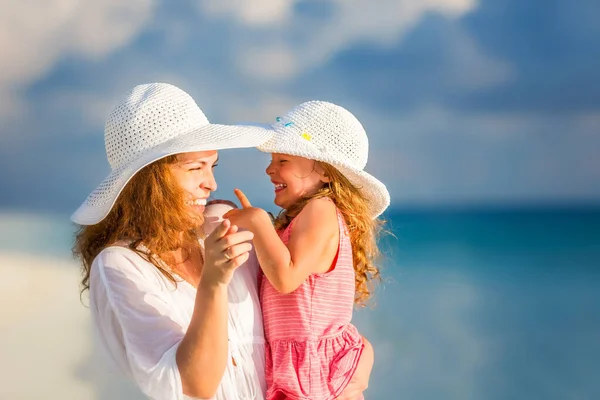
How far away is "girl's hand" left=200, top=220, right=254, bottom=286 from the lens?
175 centimetres

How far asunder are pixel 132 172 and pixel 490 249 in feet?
36.0

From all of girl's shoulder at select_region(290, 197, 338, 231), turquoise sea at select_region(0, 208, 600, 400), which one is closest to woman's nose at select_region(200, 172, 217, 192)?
girl's shoulder at select_region(290, 197, 338, 231)

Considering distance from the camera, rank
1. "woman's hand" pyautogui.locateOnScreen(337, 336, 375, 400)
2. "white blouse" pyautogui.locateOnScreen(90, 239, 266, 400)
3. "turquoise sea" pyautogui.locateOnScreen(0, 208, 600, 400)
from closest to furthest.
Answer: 1. "white blouse" pyautogui.locateOnScreen(90, 239, 266, 400)
2. "woman's hand" pyautogui.locateOnScreen(337, 336, 375, 400)
3. "turquoise sea" pyautogui.locateOnScreen(0, 208, 600, 400)

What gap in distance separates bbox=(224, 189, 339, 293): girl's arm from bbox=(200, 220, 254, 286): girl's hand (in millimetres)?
444

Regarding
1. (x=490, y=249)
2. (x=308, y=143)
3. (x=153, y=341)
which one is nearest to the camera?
(x=153, y=341)

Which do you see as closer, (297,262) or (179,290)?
(179,290)

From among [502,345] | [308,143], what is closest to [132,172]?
[308,143]

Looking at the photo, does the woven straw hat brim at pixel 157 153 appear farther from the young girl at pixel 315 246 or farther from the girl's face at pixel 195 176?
the young girl at pixel 315 246

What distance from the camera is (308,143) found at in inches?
103

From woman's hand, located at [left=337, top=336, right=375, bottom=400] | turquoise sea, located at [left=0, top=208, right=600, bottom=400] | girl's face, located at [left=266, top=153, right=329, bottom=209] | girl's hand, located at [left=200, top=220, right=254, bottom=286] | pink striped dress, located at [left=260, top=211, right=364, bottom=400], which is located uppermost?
girl's hand, located at [left=200, top=220, right=254, bottom=286]

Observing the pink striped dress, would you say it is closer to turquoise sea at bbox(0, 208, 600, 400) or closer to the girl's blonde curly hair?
the girl's blonde curly hair

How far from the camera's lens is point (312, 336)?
2404 millimetres

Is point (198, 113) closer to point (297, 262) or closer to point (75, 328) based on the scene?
point (297, 262)

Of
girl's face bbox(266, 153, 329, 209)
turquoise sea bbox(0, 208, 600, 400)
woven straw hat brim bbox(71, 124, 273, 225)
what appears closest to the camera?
woven straw hat brim bbox(71, 124, 273, 225)
